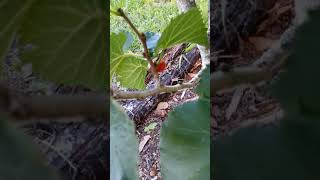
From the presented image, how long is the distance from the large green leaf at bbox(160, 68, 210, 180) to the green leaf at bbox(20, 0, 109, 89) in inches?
5.4

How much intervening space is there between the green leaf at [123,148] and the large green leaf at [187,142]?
42mm

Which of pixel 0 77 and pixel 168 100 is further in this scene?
pixel 168 100

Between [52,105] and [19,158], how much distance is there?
2.8 inches

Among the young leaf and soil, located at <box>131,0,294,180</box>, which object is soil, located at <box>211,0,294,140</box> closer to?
soil, located at <box>131,0,294,180</box>

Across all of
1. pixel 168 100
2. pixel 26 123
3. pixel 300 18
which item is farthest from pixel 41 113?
pixel 300 18

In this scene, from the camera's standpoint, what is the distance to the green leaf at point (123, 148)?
591 mm

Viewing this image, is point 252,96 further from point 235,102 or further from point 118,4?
point 118,4

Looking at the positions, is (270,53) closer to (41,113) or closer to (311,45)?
(311,45)

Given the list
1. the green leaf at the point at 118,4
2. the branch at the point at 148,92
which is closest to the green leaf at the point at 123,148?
the branch at the point at 148,92

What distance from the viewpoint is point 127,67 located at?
62 cm

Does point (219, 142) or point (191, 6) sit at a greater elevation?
point (191, 6)

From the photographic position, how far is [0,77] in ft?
1.62

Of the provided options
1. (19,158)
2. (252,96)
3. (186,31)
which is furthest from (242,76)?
(19,158)

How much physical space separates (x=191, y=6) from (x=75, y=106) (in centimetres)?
24
